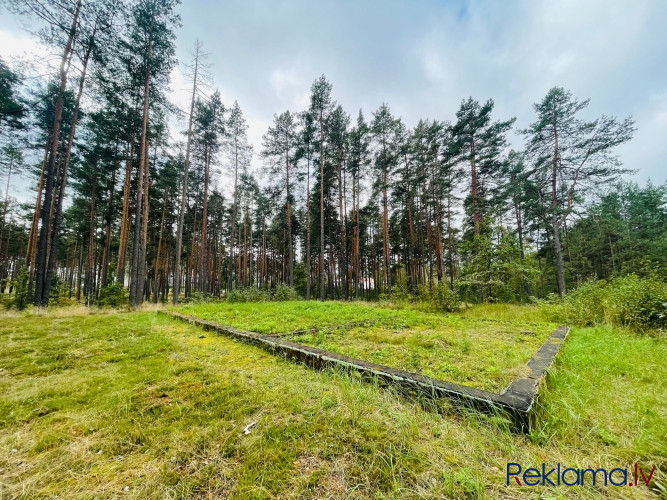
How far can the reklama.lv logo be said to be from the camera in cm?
110

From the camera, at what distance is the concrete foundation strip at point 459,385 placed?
61.6 inches

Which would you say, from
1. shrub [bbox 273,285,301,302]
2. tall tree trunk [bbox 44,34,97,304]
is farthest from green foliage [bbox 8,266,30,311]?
shrub [bbox 273,285,301,302]

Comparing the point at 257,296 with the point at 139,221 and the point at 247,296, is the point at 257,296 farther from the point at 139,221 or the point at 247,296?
the point at 139,221

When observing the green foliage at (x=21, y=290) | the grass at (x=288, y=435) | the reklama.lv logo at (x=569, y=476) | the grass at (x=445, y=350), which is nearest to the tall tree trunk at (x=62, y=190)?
the green foliage at (x=21, y=290)

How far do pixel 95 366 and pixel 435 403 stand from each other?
145 inches

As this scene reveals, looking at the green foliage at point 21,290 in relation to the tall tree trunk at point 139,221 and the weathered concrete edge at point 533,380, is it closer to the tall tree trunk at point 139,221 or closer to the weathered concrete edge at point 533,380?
the tall tree trunk at point 139,221

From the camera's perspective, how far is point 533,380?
2.00 m

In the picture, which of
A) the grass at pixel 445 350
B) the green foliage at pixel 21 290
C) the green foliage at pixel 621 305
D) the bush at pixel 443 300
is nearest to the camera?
the grass at pixel 445 350

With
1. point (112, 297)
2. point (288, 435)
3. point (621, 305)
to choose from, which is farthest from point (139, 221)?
point (621, 305)

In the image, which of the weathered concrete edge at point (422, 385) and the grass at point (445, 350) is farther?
the grass at point (445, 350)

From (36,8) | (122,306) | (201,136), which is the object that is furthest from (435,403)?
(201,136)

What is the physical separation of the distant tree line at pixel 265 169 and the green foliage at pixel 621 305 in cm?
69

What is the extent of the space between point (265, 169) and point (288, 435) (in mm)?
17054

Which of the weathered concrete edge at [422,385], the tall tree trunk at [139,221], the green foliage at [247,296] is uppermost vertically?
the tall tree trunk at [139,221]
